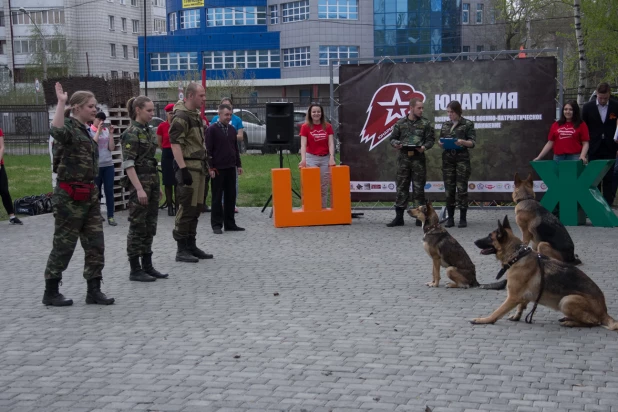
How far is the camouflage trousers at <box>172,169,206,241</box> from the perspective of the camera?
1020cm

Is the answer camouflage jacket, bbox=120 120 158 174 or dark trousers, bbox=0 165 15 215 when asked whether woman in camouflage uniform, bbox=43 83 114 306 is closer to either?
camouflage jacket, bbox=120 120 158 174

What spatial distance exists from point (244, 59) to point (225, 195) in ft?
201

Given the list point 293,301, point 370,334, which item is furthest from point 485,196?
point 370,334

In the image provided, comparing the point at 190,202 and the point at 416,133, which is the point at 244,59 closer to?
the point at 416,133

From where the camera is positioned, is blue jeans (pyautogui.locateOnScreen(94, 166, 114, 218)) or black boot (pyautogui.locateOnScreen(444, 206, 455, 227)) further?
blue jeans (pyautogui.locateOnScreen(94, 166, 114, 218))

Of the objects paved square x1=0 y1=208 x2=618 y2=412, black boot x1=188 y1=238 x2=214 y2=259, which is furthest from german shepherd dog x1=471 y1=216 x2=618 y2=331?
black boot x1=188 y1=238 x2=214 y2=259

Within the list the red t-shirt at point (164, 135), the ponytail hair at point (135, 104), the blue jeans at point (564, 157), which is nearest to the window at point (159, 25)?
the red t-shirt at point (164, 135)

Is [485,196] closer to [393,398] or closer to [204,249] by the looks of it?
[204,249]

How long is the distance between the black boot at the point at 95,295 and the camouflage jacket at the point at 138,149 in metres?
1.45

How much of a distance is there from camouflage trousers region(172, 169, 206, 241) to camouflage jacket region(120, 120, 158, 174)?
2.84 feet

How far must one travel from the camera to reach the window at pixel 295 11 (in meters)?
69.4

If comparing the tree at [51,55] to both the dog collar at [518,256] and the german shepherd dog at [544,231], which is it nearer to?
the german shepherd dog at [544,231]

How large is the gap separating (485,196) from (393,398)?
9903 mm

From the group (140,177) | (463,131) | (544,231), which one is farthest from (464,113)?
(140,177)
